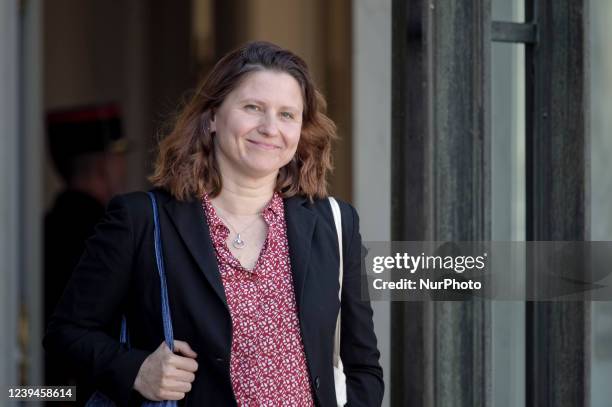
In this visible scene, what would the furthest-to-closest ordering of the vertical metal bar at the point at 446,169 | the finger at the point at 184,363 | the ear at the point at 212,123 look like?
the vertical metal bar at the point at 446,169
the ear at the point at 212,123
the finger at the point at 184,363

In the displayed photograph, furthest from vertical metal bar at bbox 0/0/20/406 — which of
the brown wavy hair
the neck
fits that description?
the neck

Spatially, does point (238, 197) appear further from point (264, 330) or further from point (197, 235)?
point (264, 330)

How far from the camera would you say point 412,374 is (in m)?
2.91

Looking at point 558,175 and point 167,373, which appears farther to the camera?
point 558,175

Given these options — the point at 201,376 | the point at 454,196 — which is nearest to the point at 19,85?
the point at 454,196

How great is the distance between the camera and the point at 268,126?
87.5 inches

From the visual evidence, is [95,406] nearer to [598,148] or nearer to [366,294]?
[366,294]

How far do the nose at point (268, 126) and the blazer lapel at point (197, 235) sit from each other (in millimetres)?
216

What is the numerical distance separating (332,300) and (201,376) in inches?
13.8

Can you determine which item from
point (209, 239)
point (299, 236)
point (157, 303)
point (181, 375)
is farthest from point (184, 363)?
point (299, 236)

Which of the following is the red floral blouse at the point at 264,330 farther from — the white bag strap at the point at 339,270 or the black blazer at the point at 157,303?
the white bag strap at the point at 339,270

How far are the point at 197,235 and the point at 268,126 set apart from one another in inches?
11.2

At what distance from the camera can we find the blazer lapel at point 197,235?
214 centimetres

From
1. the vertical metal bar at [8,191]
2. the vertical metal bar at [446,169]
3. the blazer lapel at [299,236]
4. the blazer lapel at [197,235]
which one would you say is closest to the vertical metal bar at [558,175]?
the vertical metal bar at [446,169]
